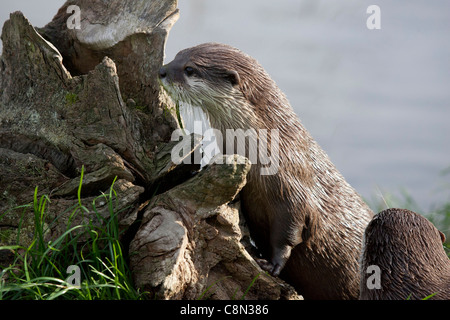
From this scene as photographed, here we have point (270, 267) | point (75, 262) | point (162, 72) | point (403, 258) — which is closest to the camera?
point (403, 258)

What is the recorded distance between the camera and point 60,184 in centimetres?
321

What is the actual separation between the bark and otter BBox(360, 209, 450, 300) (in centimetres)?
51

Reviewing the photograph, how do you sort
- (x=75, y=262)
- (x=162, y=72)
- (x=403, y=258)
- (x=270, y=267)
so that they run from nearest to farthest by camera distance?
(x=403, y=258) → (x=75, y=262) → (x=270, y=267) → (x=162, y=72)

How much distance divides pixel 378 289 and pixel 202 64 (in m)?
1.53

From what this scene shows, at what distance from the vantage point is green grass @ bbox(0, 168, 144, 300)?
271 centimetres

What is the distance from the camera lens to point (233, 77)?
323cm

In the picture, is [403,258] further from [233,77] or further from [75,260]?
[75,260]

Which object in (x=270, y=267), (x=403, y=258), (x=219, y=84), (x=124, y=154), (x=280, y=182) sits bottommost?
(x=270, y=267)

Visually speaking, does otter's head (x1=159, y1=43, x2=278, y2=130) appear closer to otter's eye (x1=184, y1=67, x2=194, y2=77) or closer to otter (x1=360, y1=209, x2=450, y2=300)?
otter's eye (x1=184, y1=67, x2=194, y2=77)

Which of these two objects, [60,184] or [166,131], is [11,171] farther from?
[166,131]

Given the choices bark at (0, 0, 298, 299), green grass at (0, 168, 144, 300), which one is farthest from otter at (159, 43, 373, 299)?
green grass at (0, 168, 144, 300)

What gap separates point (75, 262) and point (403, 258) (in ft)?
5.49

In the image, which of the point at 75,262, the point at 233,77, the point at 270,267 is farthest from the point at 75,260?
the point at 233,77

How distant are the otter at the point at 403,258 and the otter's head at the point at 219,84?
92cm
